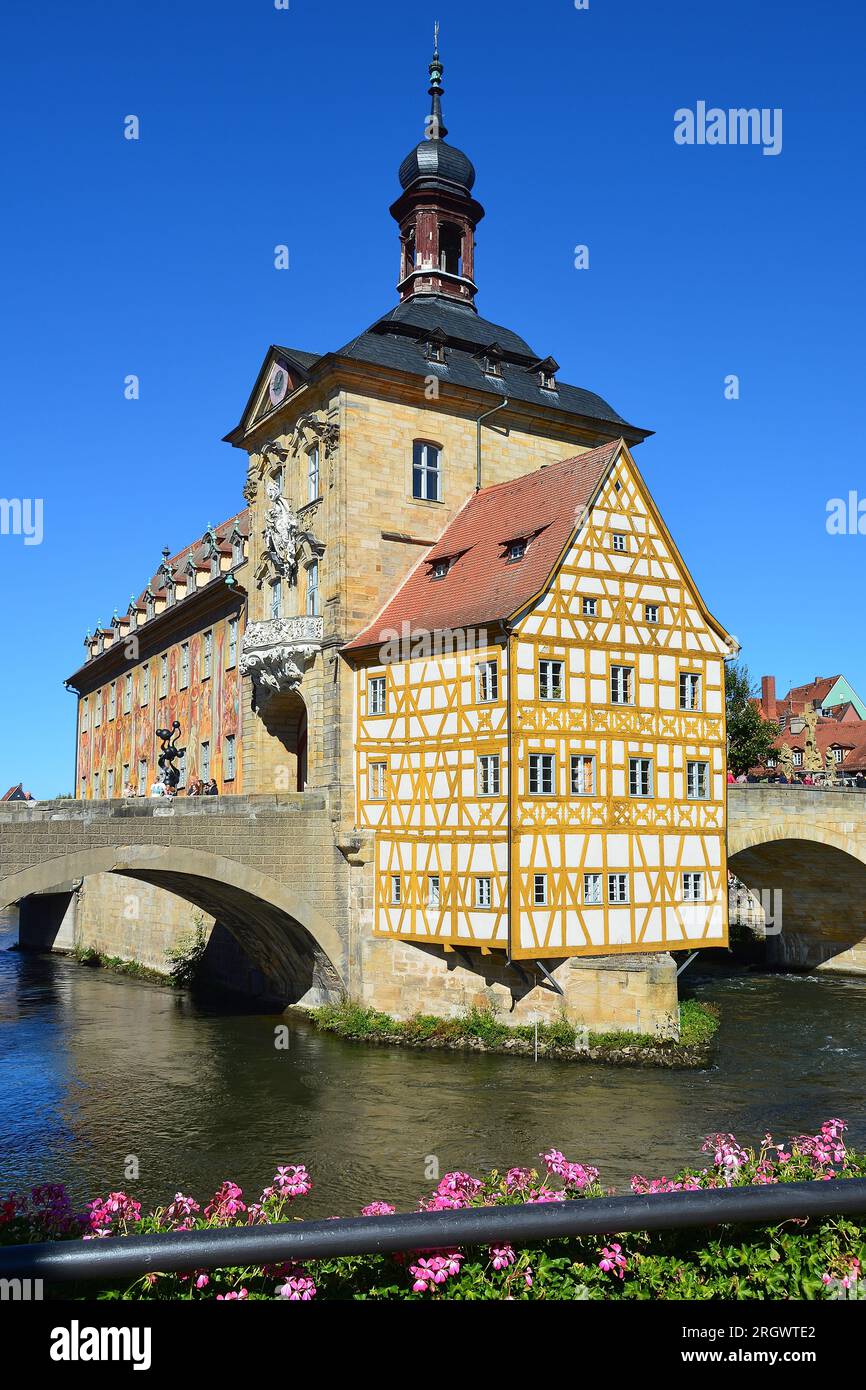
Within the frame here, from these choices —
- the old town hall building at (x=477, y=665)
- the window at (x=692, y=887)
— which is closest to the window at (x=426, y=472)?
the old town hall building at (x=477, y=665)

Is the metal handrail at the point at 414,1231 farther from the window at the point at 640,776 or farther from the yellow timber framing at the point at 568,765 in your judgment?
the window at the point at 640,776

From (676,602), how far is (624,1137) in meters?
12.8

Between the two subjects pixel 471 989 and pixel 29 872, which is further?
pixel 471 989

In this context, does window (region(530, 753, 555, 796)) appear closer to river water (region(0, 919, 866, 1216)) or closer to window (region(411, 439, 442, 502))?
river water (region(0, 919, 866, 1216))

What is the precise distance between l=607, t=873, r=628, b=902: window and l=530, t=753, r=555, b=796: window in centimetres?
245

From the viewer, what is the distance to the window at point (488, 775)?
2510 cm

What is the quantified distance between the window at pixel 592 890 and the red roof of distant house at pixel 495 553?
5858 mm

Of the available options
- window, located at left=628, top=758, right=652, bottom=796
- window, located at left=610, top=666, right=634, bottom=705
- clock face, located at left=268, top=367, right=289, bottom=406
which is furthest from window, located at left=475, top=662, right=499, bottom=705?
clock face, located at left=268, top=367, right=289, bottom=406

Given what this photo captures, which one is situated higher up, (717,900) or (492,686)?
(492,686)

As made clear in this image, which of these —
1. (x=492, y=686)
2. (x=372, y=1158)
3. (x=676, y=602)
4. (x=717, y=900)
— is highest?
(x=676, y=602)
